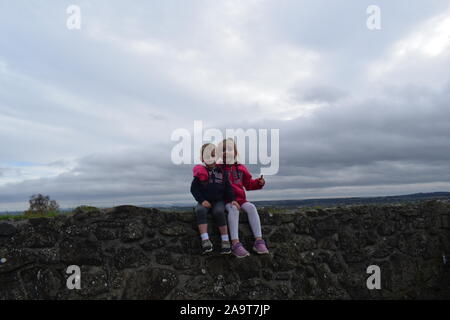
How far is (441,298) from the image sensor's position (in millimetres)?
5949

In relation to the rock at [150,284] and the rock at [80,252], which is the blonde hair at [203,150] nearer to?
the rock at [150,284]

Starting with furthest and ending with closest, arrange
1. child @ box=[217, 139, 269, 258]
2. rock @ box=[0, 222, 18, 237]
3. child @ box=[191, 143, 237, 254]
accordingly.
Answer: child @ box=[217, 139, 269, 258]
child @ box=[191, 143, 237, 254]
rock @ box=[0, 222, 18, 237]

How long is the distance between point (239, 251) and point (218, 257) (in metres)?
0.28

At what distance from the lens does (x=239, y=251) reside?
15.1ft

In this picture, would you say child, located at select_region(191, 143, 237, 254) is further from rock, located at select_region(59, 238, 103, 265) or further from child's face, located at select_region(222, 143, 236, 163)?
rock, located at select_region(59, 238, 103, 265)

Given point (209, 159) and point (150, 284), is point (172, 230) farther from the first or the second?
point (209, 159)

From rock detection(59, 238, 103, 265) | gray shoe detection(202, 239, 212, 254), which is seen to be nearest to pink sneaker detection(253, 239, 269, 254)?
gray shoe detection(202, 239, 212, 254)

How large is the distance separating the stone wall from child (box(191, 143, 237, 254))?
0.59 feet

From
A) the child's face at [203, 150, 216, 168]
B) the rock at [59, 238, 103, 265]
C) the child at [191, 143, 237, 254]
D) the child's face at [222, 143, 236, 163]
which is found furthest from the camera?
the child's face at [222, 143, 236, 163]

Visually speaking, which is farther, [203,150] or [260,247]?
[203,150]

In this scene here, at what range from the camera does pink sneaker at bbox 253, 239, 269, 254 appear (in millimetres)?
4734

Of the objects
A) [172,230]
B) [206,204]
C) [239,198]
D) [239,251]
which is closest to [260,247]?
[239,251]
